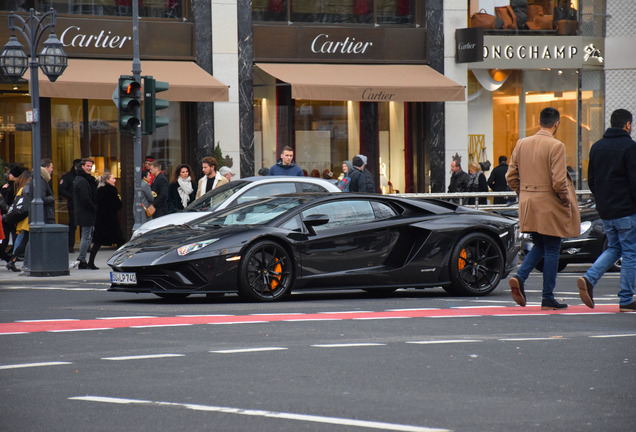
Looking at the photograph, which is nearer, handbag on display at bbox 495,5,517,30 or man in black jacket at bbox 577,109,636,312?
man in black jacket at bbox 577,109,636,312

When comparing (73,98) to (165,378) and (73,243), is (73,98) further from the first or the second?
(165,378)

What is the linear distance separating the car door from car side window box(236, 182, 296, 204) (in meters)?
3.59

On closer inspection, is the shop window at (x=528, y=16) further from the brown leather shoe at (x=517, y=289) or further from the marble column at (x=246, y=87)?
the brown leather shoe at (x=517, y=289)

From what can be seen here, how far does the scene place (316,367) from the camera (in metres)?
7.40

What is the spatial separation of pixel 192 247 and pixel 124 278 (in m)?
0.84

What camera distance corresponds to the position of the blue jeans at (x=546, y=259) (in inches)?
424


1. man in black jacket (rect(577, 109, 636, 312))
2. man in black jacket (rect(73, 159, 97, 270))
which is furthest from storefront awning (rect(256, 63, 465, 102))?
man in black jacket (rect(577, 109, 636, 312))

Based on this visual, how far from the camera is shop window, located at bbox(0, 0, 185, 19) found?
22.6 metres

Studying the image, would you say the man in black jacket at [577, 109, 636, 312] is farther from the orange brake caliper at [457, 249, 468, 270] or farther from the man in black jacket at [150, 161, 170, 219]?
the man in black jacket at [150, 161, 170, 219]

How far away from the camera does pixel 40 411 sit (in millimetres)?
6051

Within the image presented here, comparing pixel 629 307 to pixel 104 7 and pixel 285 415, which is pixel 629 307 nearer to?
pixel 285 415

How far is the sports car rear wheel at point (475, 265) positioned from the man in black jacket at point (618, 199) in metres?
2.34

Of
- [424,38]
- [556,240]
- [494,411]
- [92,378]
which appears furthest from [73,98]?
[494,411]

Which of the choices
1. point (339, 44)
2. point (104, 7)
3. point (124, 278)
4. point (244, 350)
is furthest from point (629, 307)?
point (104, 7)
